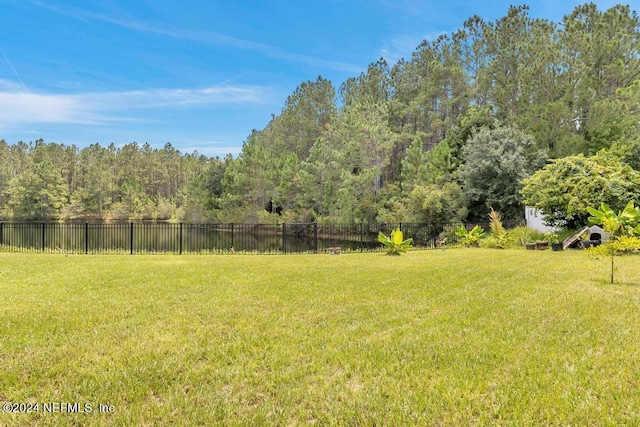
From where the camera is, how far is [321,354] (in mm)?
3457

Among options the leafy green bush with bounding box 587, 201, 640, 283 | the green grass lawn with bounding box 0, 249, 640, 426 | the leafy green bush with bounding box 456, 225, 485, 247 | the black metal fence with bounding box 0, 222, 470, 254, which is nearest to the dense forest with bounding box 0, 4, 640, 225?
the black metal fence with bounding box 0, 222, 470, 254

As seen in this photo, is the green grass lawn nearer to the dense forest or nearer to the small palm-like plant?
the small palm-like plant

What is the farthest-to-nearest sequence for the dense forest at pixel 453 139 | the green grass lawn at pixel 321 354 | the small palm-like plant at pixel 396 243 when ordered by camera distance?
the dense forest at pixel 453 139 < the small palm-like plant at pixel 396 243 < the green grass lawn at pixel 321 354

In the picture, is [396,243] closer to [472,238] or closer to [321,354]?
[472,238]

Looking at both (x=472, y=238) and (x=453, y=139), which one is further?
(x=453, y=139)

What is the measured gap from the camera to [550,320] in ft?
14.9

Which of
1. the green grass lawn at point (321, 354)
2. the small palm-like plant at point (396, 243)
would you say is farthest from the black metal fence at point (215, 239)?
the green grass lawn at point (321, 354)

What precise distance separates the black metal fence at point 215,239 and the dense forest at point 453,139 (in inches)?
62.5

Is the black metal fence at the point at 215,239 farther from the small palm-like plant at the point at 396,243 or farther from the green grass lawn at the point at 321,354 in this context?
the green grass lawn at the point at 321,354

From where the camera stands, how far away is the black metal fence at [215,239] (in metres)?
16.7

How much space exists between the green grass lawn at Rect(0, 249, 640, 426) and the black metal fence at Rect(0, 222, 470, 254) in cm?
967

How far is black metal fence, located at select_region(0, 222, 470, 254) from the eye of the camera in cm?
1670

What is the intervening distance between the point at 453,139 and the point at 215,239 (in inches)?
835

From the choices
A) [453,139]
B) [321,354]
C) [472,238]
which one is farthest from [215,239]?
[321,354]
